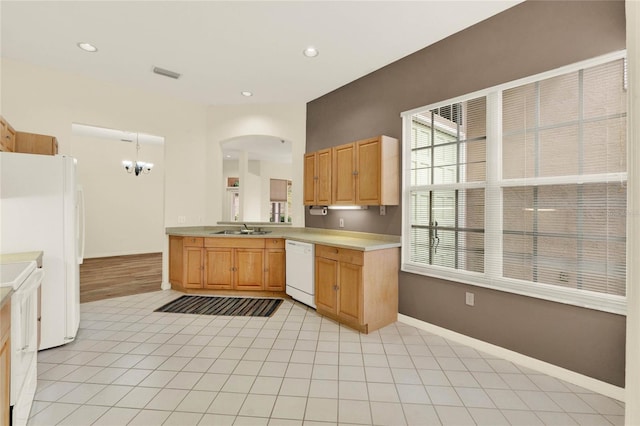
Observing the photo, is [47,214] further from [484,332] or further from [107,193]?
[107,193]

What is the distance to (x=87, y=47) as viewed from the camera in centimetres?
320

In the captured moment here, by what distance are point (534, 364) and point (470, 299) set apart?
650 millimetres

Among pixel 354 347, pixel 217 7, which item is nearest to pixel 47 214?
pixel 217 7

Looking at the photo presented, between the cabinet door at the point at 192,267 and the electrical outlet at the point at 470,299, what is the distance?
3573 millimetres

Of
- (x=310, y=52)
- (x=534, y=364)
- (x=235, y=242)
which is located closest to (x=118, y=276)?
(x=235, y=242)

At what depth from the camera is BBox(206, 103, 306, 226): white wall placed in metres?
4.79

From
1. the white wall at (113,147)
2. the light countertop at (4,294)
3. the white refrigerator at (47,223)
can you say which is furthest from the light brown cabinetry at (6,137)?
the light countertop at (4,294)

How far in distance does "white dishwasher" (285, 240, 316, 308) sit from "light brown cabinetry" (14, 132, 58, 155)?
9.70 feet

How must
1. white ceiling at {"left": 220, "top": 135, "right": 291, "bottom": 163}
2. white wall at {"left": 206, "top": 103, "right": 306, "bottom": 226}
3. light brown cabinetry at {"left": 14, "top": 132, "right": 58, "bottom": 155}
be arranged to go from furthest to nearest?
1. white ceiling at {"left": 220, "top": 135, "right": 291, "bottom": 163}
2. white wall at {"left": 206, "top": 103, "right": 306, "bottom": 226}
3. light brown cabinetry at {"left": 14, "top": 132, "right": 58, "bottom": 155}

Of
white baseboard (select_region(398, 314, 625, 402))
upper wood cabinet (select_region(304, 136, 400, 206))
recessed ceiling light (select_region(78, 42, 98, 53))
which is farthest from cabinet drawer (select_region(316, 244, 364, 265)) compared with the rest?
recessed ceiling light (select_region(78, 42, 98, 53))

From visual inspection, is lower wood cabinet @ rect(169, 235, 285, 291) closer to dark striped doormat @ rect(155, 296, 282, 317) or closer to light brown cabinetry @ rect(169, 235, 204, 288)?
light brown cabinetry @ rect(169, 235, 204, 288)

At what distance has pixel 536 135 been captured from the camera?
236cm

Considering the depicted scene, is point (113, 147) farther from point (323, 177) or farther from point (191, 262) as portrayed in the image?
point (323, 177)

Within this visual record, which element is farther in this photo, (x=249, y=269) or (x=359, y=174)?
(x=249, y=269)
